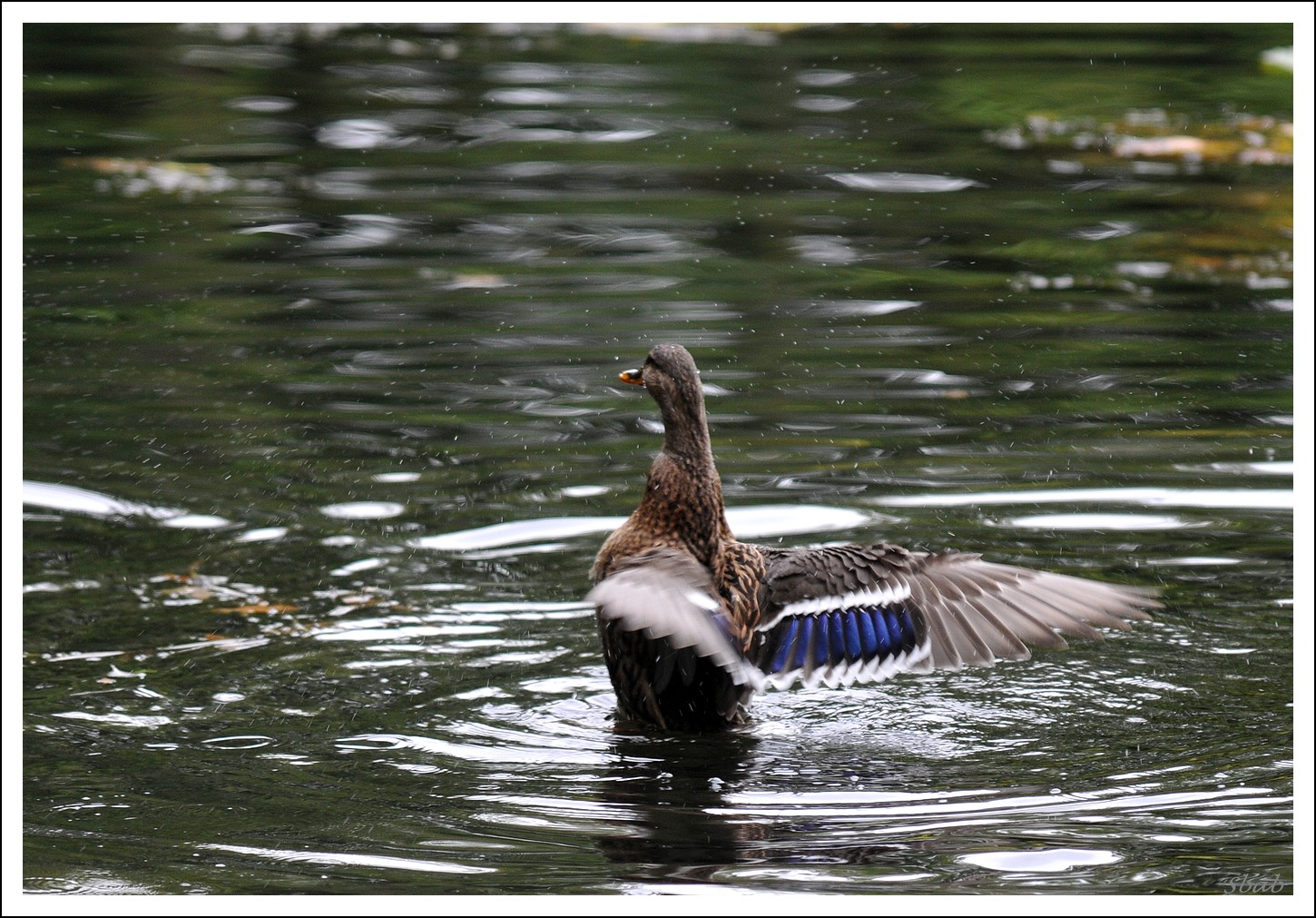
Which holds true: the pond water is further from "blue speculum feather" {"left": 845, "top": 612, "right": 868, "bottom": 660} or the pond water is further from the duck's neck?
the duck's neck

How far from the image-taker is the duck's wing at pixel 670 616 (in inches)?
177

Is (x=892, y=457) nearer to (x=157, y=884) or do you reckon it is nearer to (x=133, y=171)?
(x=157, y=884)

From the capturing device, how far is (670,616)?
4.50m

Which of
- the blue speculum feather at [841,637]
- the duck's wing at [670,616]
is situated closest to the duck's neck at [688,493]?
the duck's wing at [670,616]

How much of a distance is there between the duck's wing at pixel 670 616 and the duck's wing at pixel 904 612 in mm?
195

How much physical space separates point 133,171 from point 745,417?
5383 millimetres

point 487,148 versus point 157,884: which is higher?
point 487,148

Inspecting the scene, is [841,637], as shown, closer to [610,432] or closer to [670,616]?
[670,616]

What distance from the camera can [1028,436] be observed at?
24.9ft

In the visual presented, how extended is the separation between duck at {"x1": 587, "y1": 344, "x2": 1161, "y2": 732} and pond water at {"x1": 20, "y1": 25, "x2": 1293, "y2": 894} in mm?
196

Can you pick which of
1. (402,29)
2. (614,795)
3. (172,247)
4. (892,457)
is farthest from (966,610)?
(402,29)

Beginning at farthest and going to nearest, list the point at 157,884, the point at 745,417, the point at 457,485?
the point at 745,417 → the point at 457,485 → the point at 157,884

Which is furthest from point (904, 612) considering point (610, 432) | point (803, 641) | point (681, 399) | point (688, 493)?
point (610, 432)

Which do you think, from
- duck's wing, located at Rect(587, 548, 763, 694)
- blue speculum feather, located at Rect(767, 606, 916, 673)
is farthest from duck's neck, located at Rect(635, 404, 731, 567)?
blue speculum feather, located at Rect(767, 606, 916, 673)
